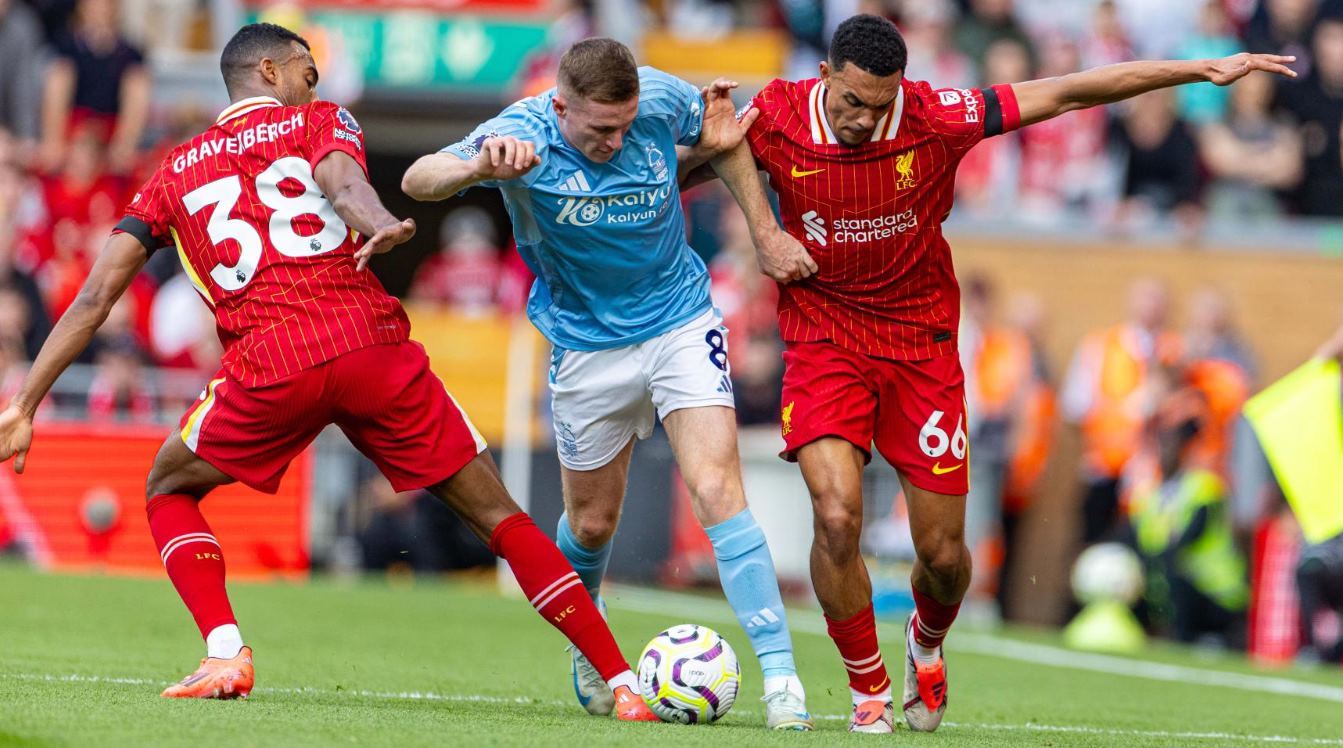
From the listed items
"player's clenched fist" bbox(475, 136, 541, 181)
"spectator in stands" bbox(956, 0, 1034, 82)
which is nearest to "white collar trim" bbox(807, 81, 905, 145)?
"player's clenched fist" bbox(475, 136, 541, 181)

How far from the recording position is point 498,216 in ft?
68.6

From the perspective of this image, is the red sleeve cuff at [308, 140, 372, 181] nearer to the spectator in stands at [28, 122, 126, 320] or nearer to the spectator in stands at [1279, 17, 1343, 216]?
the spectator in stands at [28, 122, 126, 320]

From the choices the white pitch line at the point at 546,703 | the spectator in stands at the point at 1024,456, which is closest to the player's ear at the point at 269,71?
the white pitch line at the point at 546,703

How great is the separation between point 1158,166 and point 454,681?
10.00 metres

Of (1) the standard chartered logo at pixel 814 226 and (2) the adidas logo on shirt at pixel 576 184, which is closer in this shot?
(2) the adidas logo on shirt at pixel 576 184

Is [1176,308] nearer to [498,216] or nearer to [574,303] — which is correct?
[498,216]

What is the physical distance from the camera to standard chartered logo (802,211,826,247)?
709cm

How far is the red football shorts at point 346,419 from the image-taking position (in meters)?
6.52

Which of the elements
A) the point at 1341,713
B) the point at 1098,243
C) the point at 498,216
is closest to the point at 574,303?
the point at 1341,713

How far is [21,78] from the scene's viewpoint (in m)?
17.1

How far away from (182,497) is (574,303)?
62.2 inches

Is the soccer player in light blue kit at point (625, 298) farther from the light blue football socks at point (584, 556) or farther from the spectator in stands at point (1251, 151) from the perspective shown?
the spectator in stands at point (1251, 151)

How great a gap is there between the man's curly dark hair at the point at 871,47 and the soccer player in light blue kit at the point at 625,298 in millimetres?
482

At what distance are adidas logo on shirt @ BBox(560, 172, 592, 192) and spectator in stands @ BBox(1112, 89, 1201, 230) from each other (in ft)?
33.6
